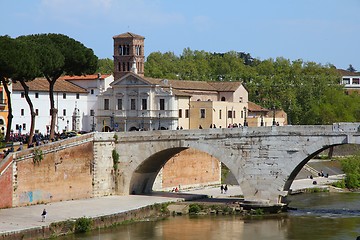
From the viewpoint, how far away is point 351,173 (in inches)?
2500

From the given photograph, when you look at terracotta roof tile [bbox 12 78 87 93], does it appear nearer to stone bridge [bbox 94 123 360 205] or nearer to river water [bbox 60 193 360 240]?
stone bridge [bbox 94 123 360 205]

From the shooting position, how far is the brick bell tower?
75125 mm

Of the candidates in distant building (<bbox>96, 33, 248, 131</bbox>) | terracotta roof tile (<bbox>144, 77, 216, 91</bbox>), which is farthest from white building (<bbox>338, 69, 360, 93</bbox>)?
distant building (<bbox>96, 33, 248, 131</bbox>)

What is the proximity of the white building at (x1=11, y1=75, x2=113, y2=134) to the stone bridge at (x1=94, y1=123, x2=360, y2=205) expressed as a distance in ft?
33.8

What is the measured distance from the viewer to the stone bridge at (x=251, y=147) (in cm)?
4375

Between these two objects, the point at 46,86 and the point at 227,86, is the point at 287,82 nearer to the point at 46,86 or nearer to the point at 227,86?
the point at 227,86

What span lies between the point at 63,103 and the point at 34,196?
2094cm

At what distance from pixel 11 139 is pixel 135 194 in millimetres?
7350

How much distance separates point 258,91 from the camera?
9162 cm

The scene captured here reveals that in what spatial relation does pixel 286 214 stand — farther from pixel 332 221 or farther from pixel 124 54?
pixel 124 54

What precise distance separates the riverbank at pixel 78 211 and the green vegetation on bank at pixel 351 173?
1242 cm

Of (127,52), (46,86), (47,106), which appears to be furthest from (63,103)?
(127,52)

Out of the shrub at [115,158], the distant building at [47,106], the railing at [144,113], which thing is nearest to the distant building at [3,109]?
the distant building at [47,106]

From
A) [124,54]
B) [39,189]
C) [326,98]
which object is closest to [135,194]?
[39,189]
